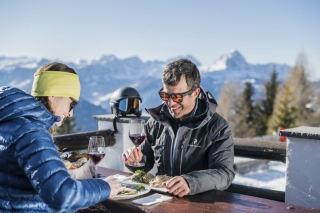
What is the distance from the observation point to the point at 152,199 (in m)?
2.39

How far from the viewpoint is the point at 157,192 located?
2580 mm

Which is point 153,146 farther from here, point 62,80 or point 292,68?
point 292,68

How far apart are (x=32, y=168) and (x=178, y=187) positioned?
46.3 inches

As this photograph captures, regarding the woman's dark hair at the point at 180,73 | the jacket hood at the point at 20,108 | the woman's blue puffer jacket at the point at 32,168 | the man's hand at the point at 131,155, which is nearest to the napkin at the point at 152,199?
the woman's blue puffer jacket at the point at 32,168

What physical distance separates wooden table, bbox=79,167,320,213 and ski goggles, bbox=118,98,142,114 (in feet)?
10.7

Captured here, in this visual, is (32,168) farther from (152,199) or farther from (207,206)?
(207,206)

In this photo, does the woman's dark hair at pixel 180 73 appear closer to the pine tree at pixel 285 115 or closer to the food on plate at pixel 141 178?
the food on plate at pixel 141 178

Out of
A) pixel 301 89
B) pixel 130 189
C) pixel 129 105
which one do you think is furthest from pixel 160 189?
pixel 301 89

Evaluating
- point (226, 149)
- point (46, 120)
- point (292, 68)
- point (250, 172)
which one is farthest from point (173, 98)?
point (292, 68)

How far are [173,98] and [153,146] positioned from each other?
580 millimetres

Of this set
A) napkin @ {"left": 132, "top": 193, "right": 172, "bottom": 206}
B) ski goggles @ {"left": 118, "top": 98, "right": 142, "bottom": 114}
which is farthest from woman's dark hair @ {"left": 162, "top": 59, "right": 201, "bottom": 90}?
ski goggles @ {"left": 118, "top": 98, "right": 142, "bottom": 114}

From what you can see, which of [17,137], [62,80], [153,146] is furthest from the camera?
[153,146]

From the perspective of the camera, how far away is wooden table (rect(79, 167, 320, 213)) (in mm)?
2223

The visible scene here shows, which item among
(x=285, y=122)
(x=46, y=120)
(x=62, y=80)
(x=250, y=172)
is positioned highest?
(x=62, y=80)
